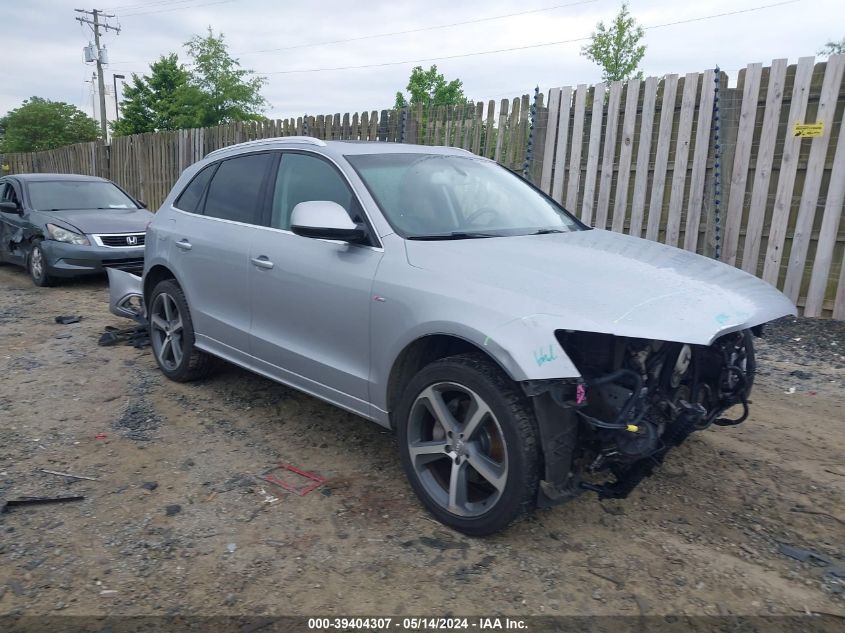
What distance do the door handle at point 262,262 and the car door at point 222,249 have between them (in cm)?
10

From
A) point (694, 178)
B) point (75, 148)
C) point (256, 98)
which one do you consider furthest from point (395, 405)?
point (256, 98)

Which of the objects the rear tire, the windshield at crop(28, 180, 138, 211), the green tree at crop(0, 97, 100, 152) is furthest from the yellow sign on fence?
the green tree at crop(0, 97, 100, 152)

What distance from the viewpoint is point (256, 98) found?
33281mm

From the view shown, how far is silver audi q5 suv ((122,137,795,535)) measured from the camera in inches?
107

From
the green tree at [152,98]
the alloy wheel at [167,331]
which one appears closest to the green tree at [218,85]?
the green tree at [152,98]

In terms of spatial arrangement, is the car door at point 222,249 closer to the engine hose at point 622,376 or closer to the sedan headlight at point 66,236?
the engine hose at point 622,376

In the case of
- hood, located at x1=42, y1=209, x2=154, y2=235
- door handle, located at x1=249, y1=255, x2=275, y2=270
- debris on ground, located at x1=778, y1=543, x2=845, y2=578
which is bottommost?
debris on ground, located at x1=778, y1=543, x2=845, y2=578

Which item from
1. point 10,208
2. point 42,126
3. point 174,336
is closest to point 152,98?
point 42,126

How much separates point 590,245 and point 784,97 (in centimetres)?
433

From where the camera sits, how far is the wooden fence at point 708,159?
20.8 feet

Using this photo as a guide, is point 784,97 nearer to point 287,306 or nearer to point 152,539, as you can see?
point 287,306

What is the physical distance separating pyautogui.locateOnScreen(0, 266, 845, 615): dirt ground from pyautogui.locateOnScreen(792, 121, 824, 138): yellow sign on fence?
9.14 ft

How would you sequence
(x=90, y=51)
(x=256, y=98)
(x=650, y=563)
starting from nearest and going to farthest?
1. (x=650, y=563)
2. (x=256, y=98)
3. (x=90, y=51)

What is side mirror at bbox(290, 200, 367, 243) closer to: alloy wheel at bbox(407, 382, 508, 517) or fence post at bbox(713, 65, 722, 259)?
alloy wheel at bbox(407, 382, 508, 517)
